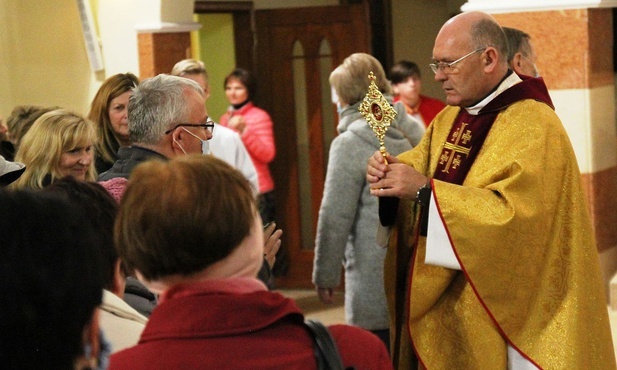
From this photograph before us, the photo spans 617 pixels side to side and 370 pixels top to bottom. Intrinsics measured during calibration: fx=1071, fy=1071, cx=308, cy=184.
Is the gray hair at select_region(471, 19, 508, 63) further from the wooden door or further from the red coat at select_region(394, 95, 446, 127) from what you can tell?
the wooden door

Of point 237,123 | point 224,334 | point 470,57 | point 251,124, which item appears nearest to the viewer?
point 224,334

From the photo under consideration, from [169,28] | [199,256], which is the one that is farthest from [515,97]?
[169,28]

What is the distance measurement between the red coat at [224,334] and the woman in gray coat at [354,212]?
2.75 m

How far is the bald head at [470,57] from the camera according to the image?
136 inches

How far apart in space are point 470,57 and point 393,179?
0.48m

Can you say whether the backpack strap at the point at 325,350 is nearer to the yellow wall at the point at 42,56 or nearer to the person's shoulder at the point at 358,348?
the person's shoulder at the point at 358,348

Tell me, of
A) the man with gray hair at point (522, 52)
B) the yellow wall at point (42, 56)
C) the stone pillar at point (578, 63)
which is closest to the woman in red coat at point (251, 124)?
the yellow wall at point (42, 56)

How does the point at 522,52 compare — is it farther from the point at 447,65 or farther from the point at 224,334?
the point at 224,334

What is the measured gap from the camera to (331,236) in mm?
4539

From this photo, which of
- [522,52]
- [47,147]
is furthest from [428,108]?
[47,147]

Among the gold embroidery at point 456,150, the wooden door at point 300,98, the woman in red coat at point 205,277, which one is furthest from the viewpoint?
the wooden door at point 300,98

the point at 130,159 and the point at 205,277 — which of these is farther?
the point at 130,159

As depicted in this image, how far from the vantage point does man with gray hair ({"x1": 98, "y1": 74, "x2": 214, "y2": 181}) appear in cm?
328

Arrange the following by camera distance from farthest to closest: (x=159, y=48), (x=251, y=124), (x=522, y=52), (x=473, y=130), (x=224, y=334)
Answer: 1. (x=251, y=124)
2. (x=159, y=48)
3. (x=522, y=52)
4. (x=473, y=130)
5. (x=224, y=334)
